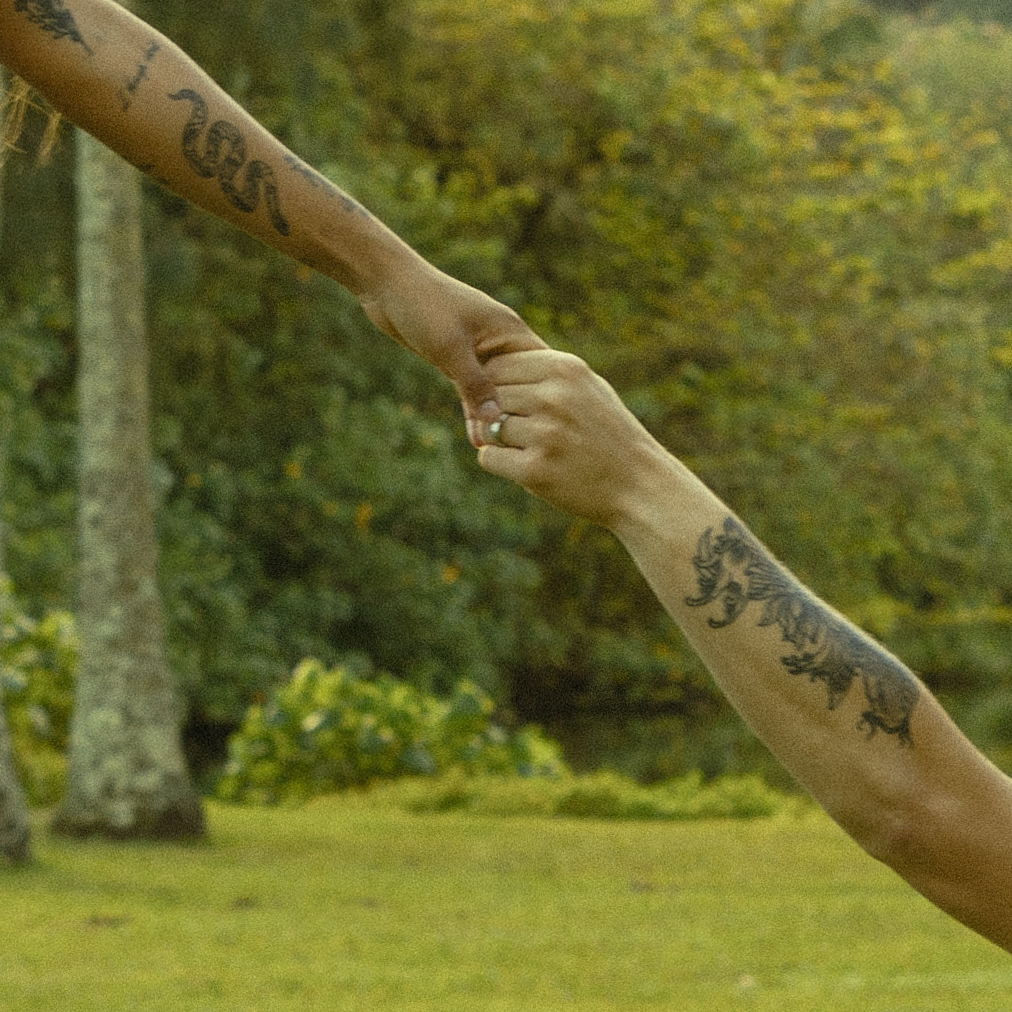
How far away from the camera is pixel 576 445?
4.58 ft

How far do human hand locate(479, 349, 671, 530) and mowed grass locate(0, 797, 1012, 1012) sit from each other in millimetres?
4227

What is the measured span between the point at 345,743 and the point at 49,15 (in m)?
10.0

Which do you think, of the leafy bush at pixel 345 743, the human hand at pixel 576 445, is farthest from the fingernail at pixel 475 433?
the leafy bush at pixel 345 743

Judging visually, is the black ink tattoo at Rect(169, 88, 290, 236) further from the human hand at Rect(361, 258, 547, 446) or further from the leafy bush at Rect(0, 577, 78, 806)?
the leafy bush at Rect(0, 577, 78, 806)

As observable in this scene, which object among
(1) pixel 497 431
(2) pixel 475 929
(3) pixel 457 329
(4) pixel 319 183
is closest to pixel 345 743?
(2) pixel 475 929

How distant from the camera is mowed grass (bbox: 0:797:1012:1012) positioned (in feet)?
18.3

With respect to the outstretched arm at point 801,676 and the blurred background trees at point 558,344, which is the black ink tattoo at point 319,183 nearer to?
the outstretched arm at point 801,676

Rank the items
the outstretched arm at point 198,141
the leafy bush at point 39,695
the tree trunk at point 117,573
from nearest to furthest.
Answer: the outstretched arm at point 198,141
the tree trunk at point 117,573
the leafy bush at point 39,695

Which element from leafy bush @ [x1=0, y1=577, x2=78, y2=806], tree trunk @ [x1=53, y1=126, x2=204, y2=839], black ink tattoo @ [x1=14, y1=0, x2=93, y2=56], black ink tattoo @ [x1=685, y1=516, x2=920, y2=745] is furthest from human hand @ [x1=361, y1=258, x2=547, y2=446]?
leafy bush @ [x1=0, y1=577, x2=78, y2=806]

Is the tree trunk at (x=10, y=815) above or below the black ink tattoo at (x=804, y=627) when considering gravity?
below

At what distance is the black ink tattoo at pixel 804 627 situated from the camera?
135cm

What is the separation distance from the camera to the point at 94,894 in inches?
277

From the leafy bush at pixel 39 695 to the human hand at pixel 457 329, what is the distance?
9.25 m

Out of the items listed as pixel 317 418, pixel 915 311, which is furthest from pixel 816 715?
pixel 915 311
